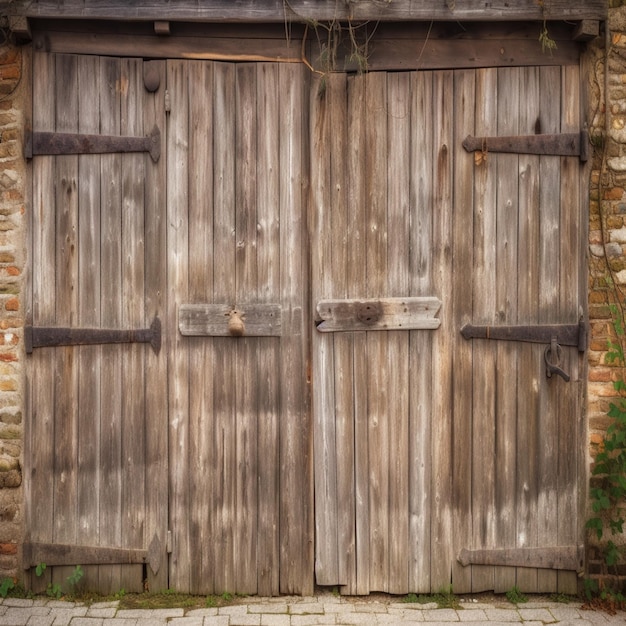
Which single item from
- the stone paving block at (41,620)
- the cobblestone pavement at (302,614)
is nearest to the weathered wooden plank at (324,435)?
the cobblestone pavement at (302,614)

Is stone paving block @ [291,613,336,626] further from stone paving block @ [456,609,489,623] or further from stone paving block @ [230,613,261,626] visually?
stone paving block @ [456,609,489,623]

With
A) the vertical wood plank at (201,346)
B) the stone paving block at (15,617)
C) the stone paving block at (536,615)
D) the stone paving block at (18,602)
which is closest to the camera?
the stone paving block at (15,617)

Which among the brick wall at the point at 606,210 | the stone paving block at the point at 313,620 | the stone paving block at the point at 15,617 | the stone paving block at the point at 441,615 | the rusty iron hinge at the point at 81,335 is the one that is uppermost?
the brick wall at the point at 606,210

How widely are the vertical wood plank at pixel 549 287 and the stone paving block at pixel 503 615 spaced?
0.42 meters

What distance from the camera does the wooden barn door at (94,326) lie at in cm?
410

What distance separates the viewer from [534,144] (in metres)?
4.11

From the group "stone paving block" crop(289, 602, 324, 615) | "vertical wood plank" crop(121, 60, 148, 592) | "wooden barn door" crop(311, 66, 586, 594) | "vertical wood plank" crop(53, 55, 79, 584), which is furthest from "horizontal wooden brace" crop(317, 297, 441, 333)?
"stone paving block" crop(289, 602, 324, 615)

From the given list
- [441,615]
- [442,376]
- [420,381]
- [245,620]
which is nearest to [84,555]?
[245,620]

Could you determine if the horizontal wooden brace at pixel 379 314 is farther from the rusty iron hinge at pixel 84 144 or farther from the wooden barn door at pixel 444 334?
the rusty iron hinge at pixel 84 144

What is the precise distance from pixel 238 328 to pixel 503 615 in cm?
209

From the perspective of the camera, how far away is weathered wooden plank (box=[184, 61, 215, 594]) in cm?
411

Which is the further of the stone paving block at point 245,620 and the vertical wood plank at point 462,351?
the vertical wood plank at point 462,351

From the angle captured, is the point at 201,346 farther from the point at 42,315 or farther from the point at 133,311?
the point at 42,315

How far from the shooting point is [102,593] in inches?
164
